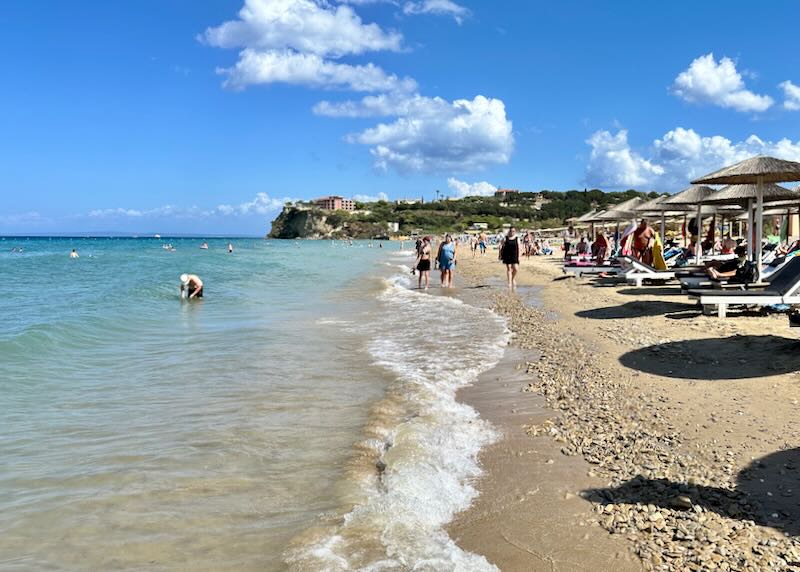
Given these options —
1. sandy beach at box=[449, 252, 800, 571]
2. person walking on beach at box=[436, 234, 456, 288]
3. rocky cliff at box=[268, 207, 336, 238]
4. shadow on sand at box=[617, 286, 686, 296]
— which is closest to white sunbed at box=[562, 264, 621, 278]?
shadow on sand at box=[617, 286, 686, 296]

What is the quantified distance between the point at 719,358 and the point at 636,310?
4018 mm

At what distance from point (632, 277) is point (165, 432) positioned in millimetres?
12088

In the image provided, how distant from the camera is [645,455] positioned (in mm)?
3822

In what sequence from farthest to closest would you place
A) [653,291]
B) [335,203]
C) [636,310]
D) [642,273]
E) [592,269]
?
[335,203] → [592,269] → [642,273] → [653,291] → [636,310]

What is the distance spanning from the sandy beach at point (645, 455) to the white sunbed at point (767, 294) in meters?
0.39

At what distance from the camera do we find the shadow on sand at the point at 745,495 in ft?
9.74

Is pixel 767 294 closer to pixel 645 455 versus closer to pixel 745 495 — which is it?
pixel 645 455

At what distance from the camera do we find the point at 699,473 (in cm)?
352

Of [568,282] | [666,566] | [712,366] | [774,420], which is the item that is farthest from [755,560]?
[568,282]

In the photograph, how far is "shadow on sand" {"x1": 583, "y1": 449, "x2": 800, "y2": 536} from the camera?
9.74ft

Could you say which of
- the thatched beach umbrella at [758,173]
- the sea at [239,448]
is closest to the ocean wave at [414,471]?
the sea at [239,448]

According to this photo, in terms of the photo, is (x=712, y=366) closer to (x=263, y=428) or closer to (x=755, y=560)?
(x=755, y=560)

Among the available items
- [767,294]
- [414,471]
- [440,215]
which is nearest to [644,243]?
[767,294]

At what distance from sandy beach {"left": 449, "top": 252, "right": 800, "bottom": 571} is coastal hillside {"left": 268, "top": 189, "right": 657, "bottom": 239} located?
3765 inches
